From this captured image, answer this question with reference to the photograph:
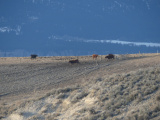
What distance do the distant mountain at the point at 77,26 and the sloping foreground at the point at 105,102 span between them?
68.6 metres

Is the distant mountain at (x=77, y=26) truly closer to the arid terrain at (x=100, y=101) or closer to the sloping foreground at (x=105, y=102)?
the arid terrain at (x=100, y=101)

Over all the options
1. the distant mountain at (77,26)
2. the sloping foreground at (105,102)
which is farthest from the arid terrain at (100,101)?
the distant mountain at (77,26)

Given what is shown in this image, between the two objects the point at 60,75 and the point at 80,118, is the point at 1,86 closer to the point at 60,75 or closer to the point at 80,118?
the point at 60,75

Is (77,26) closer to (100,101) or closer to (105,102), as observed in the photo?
(100,101)

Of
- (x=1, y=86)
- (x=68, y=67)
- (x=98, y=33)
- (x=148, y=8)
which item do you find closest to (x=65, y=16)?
(x=98, y=33)

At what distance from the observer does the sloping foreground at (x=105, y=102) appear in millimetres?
12315

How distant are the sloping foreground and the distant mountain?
2699 inches

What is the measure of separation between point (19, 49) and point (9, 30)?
19.9 meters

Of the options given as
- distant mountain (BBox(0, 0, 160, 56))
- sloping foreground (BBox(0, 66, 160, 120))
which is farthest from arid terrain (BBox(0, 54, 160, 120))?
distant mountain (BBox(0, 0, 160, 56))

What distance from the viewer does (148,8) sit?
12075cm

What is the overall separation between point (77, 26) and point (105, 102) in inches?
3782

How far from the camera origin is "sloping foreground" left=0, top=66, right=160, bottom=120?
40.4 feet

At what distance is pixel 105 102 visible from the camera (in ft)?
46.2

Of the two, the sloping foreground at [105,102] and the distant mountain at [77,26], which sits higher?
the distant mountain at [77,26]
